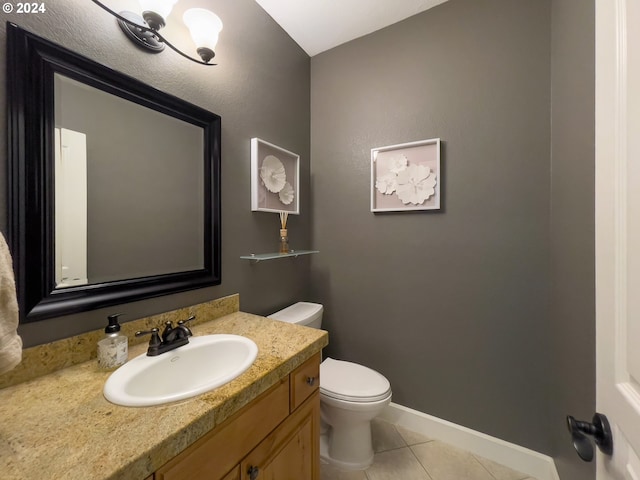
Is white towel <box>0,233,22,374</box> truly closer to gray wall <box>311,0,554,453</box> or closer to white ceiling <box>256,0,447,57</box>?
gray wall <box>311,0,554,453</box>

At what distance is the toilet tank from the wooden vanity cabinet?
0.52 meters

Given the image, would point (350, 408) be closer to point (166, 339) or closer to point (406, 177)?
point (166, 339)

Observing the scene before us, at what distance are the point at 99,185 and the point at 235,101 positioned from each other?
821 millimetres

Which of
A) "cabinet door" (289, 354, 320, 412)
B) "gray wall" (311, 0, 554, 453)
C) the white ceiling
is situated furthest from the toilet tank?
the white ceiling

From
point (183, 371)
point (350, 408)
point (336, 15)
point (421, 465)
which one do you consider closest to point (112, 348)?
point (183, 371)

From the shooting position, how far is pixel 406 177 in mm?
1636

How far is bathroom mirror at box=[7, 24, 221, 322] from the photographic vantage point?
0.75m

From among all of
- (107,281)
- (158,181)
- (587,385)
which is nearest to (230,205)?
(158,181)

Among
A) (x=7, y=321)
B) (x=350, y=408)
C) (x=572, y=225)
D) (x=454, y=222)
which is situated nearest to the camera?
(x=7, y=321)

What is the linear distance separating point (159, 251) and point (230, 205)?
0.43 m

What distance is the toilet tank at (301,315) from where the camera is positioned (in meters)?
1.57

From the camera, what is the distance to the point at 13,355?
1.70 feet

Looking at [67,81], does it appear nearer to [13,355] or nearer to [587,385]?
[13,355]

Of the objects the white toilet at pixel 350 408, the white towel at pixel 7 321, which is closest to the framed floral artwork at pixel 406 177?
the white toilet at pixel 350 408
